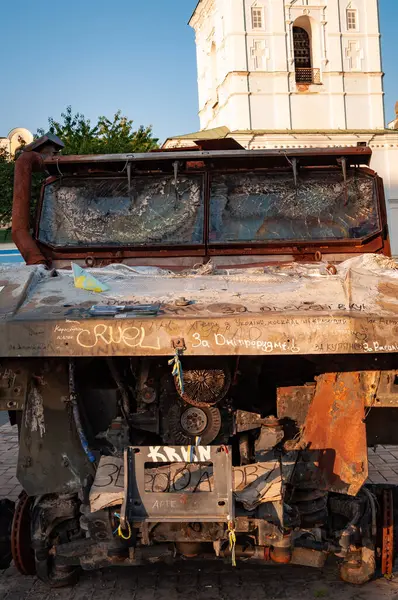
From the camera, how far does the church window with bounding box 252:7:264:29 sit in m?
27.9

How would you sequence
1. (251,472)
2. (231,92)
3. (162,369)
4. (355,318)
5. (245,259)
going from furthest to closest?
(231,92) → (245,259) → (162,369) → (251,472) → (355,318)

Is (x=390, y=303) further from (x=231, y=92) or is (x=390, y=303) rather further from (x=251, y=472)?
(x=231, y=92)

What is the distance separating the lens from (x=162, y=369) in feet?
13.3

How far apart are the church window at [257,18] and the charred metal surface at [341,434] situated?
2633cm

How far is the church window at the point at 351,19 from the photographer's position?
28844mm

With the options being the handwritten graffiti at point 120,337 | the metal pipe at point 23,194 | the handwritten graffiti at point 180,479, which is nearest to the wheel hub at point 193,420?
the handwritten graffiti at point 180,479

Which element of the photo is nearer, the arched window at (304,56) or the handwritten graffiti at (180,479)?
the handwritten graffiti at (180,479)

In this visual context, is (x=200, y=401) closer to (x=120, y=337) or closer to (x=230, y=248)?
(x=120, y=337)

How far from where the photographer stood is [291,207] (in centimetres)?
528

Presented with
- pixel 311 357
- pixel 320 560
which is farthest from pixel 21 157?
pixel 320 560

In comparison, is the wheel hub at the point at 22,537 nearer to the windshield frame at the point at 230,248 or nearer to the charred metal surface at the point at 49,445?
the charred metal surface at the point at 49,445

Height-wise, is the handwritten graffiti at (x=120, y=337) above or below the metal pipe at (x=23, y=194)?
below

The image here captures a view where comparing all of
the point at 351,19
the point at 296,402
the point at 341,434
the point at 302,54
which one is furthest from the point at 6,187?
the point at 341,434

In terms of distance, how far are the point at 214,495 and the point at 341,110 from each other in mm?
26763
